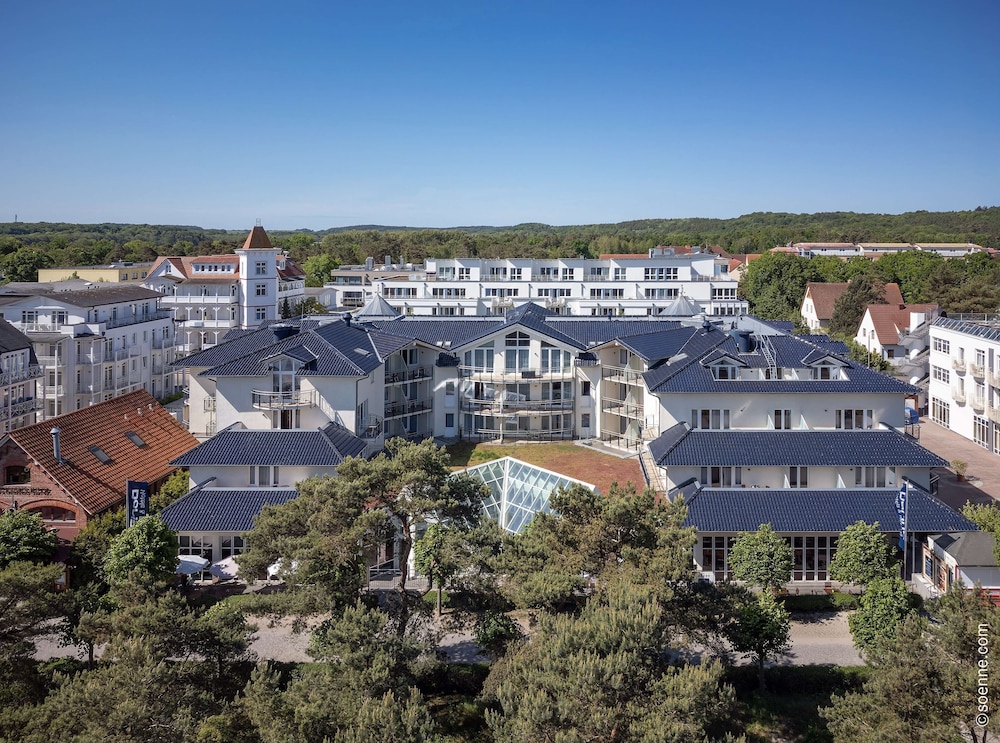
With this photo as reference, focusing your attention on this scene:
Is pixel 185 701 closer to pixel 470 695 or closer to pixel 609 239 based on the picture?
pixel 470 695

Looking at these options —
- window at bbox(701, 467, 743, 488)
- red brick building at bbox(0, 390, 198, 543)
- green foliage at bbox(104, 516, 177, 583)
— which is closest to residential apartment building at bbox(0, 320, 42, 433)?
red brick building at bbox(0, 390, 198, 543)

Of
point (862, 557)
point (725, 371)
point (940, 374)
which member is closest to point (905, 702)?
point (862, 557)

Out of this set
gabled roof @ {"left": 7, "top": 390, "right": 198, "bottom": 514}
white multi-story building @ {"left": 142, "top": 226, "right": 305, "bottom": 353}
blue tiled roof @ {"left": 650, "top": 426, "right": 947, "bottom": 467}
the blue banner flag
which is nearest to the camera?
the blue banner flag

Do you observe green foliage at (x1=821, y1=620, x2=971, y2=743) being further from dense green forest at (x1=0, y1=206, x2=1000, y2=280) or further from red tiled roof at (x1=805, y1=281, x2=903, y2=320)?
dense green forest at (x1=0, y1=206, x2=1000, y2=280)

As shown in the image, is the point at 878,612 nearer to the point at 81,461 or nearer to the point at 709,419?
the point at 709,419

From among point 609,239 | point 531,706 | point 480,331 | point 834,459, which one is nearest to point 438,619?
point 531,706

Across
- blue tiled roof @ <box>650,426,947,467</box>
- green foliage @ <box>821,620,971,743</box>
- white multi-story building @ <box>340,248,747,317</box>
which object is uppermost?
white multi-story building @ <box>340,248,747,317</box>
